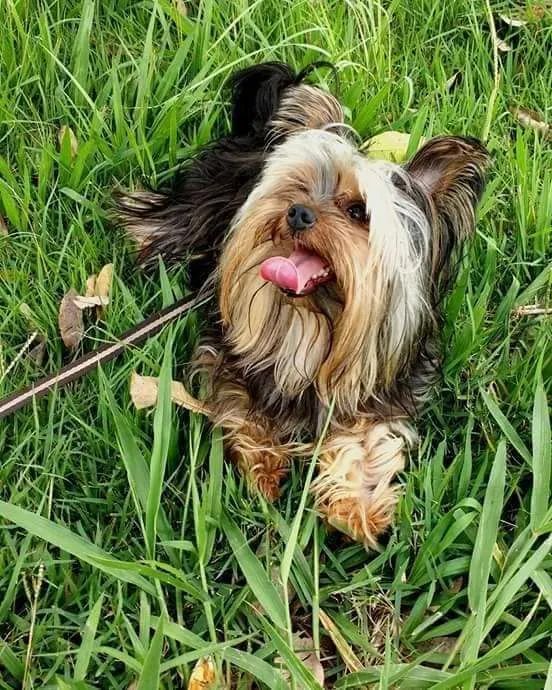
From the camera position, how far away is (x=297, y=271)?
2225 mm

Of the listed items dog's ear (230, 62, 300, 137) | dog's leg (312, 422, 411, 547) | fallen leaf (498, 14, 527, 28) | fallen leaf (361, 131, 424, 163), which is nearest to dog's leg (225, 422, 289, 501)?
dog's leg (312, 422, 411, 547)

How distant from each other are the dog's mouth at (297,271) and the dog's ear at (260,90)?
1.93 ft

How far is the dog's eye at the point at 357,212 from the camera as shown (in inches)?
89.1

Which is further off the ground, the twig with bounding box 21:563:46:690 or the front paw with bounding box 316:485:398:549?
the twig with bounding box 21:563:46:690

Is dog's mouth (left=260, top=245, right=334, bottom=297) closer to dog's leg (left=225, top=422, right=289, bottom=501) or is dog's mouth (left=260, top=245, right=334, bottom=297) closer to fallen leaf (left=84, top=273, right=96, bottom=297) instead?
dog's leg (left=225, top=422, right=289, bottom=501)

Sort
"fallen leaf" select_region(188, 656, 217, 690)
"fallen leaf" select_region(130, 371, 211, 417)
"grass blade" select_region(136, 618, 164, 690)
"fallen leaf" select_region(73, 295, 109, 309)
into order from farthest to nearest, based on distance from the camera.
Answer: "fallen leaf" select_region(73, 295, 109, 309), "fallen leaf" select_region(130, 371, 211, 417), "fallen leaf" select_region(188, 656, 217, 690), "grass blade" select_region(136, 618, 164, 690)

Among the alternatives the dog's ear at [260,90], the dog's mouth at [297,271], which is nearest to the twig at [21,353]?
the dog's mouth at [297,271]

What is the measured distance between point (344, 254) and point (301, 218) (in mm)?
129

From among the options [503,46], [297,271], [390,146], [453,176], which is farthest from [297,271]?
[503,46]

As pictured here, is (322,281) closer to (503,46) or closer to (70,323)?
(70,323)

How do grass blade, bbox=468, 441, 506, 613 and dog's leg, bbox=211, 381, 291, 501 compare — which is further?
dog's leg, bbox=211, 381, 291, 501

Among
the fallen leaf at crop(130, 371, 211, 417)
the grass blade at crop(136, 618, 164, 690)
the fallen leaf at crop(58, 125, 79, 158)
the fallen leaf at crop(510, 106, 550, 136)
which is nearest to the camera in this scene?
the grass blade at crop(136, 618, 164, 690)

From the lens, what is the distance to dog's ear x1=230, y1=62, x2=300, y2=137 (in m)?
2.65

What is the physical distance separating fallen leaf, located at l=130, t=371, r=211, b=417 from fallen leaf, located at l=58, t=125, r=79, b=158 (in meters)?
0.88
